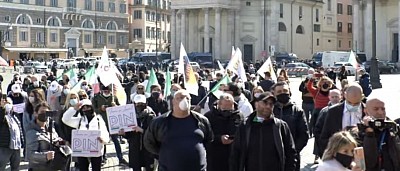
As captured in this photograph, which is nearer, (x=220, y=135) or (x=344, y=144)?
(x=344, y=144)

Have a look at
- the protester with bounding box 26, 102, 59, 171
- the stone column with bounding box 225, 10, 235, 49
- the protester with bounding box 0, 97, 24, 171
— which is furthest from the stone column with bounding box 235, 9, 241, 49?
the protester with bounding box 26, 102, 59, 171

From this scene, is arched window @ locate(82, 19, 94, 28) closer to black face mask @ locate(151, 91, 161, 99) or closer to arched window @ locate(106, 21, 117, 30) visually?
arched window @ locate(106, 21, 117, 30)

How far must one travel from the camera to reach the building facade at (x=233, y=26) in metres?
77.4

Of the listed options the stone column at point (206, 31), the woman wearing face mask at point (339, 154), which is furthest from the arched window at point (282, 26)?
the woman wearing face mask at point (339, 154)

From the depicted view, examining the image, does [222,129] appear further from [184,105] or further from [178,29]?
[178,29]

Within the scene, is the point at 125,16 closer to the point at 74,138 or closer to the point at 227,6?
the point at 227,6

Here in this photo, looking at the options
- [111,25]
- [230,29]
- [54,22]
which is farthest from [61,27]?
[230,29]

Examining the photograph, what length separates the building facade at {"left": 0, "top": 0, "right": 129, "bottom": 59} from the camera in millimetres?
89250

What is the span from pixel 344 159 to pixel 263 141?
2.29 metres

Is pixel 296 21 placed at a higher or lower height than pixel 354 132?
higher

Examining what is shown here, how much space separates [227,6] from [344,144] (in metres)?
72.0

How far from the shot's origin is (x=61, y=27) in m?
98.2

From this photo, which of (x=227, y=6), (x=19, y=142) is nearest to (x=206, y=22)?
(x=227, y=6)

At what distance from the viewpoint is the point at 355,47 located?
6631cm
